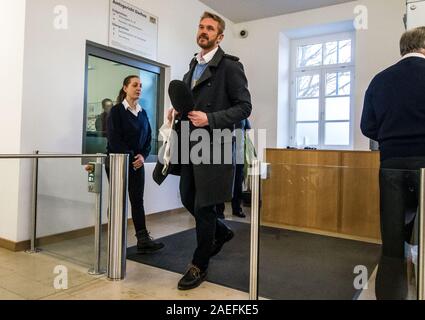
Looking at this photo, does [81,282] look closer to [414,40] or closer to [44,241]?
[44,241]

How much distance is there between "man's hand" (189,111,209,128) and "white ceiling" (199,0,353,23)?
321 cm

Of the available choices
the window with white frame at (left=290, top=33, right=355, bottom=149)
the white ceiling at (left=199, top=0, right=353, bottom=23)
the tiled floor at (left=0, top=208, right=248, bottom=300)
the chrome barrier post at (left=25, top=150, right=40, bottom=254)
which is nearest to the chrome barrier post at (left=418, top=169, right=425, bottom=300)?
the tiled floor at (left=0, top=208, right=248, bottom=300)

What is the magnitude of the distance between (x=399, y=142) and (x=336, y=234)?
1264mm

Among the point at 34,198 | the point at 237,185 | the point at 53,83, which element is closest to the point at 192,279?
the point at 237,185

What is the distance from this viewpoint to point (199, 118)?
1.80m

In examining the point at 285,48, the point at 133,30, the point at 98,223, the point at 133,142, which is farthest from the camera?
the point at 285,48

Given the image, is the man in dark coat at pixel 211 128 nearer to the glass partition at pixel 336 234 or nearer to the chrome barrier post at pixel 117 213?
the glass partition at pixel 336 234

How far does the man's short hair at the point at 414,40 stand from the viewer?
5.17ft

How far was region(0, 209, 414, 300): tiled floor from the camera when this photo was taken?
1.84 metres

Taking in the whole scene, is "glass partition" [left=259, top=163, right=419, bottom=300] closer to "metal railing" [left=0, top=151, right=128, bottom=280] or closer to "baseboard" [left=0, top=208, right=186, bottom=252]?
"metal railing" [left=0, top=151, right=128, bottom=280]

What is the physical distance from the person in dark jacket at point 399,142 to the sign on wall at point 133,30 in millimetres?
2546

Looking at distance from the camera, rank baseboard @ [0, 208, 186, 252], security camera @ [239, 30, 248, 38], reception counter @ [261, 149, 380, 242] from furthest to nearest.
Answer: security camera @ [239, 30, 248, 38], baseboard @ [0, 208, 186, 252], reception counter @ [261, 149, 380, 242]

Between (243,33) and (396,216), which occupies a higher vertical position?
(243,33)
